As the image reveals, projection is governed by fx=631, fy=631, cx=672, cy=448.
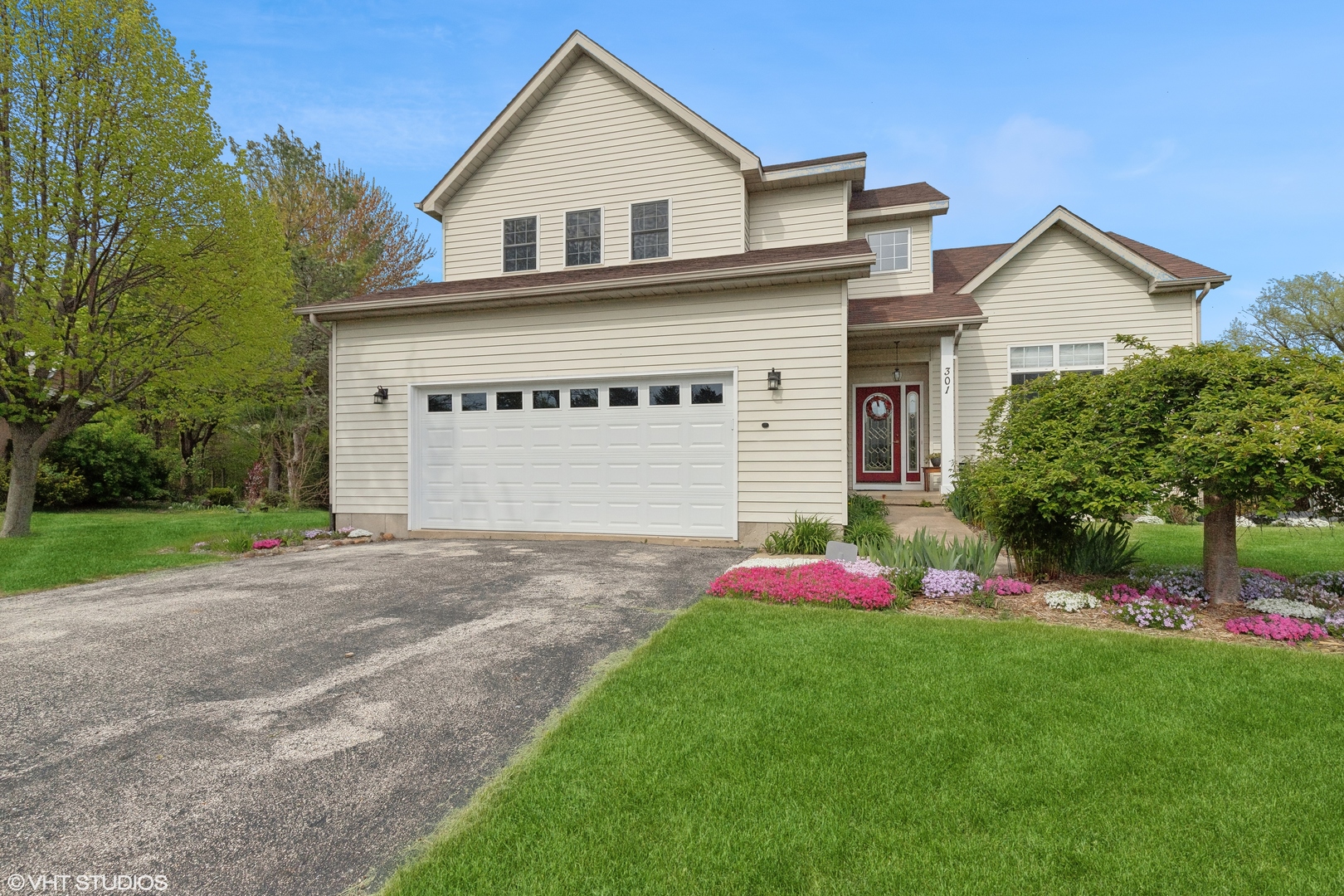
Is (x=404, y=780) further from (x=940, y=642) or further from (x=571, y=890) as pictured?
(x=940, y=642)

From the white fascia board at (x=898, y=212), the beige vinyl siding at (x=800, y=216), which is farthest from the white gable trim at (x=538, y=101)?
the white fascia board at (x=898, y=212)

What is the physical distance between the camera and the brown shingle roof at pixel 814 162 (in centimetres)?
1153

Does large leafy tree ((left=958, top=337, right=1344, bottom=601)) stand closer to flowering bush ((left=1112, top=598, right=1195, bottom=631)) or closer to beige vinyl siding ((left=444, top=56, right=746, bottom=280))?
flowering bush ((left=1112, top=598, right=1195, bottom=631))

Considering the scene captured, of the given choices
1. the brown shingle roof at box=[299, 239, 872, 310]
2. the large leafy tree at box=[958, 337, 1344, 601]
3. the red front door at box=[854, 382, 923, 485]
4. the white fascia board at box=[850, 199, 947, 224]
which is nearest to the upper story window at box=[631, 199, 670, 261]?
the brown shingle roof at box=[299, 239, 872, 310]

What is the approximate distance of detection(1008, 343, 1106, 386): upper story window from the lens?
1328cm

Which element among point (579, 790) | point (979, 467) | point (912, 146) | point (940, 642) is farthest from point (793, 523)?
point (912, 146)

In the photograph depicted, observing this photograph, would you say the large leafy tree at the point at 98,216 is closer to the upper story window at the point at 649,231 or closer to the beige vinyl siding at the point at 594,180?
the beige vinyl siding at the point at 594,180

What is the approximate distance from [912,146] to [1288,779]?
14.0m

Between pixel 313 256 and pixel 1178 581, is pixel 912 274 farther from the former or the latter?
pixel 313 256

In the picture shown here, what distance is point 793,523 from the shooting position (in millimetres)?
8805

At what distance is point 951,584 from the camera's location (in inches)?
232

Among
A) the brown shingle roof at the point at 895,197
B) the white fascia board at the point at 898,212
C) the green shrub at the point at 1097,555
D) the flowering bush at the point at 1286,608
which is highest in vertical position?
the brown shingle roof at the point at 895,197

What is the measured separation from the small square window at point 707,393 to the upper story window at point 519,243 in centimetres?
507

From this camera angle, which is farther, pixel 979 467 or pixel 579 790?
pixel 979 467
